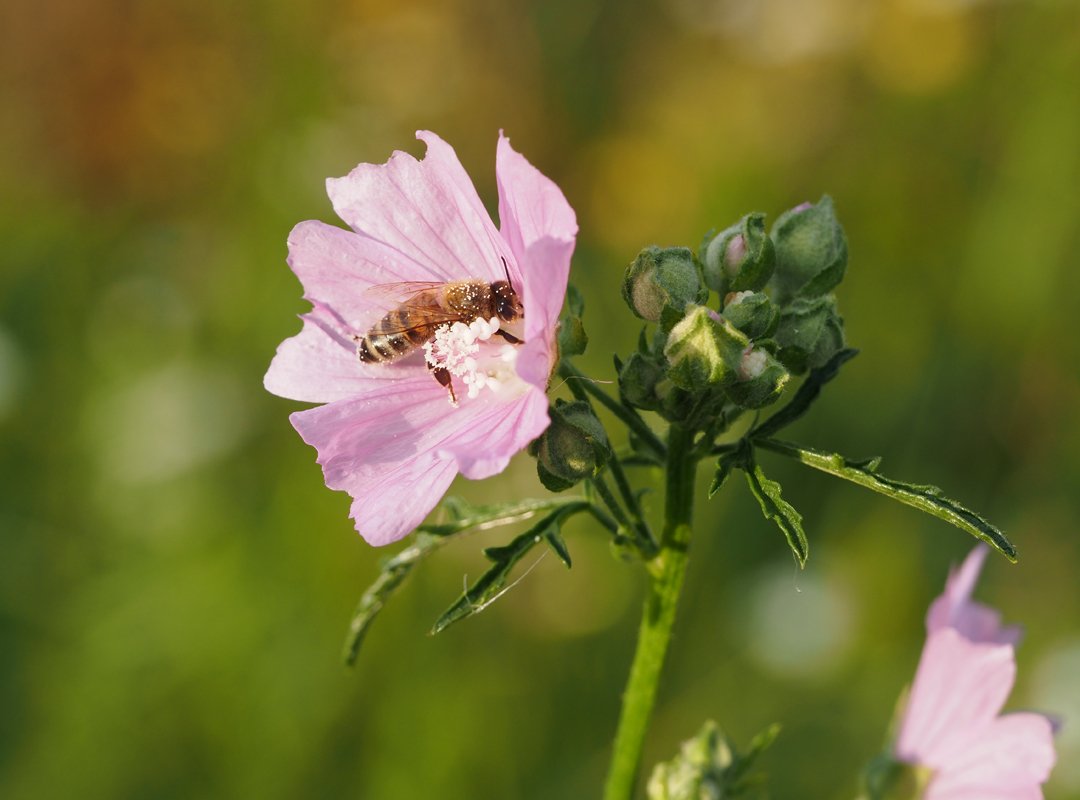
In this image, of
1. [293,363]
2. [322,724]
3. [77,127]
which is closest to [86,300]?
[77,127]

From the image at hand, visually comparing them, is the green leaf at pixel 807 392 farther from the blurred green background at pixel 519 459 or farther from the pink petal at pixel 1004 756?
the blurred green background at pixel 519 459

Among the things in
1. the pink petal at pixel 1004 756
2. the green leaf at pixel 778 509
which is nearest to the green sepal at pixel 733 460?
the green leaf at pixel 778 509

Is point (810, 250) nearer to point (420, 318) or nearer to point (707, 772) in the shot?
point (420, 318)

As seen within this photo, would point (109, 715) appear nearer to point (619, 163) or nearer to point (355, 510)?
point (355, 510)

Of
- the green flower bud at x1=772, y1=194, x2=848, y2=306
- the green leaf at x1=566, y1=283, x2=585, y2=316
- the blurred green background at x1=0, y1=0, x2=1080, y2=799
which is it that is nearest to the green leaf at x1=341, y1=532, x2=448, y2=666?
the green leaf at x1=566, y1=283, x2=585, y2=316

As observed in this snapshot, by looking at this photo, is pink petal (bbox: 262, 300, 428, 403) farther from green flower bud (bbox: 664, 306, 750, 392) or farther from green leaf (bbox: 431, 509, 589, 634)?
green flower bud (bbox: 664, 306, 750, 392)

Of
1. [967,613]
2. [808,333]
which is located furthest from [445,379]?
[967,613]
